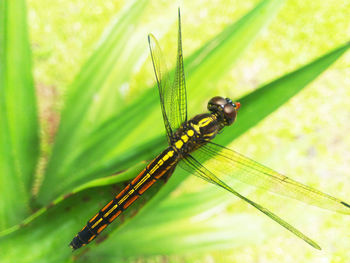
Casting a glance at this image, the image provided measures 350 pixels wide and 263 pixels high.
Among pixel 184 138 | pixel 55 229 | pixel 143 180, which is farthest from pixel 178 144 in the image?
pixel 55 229

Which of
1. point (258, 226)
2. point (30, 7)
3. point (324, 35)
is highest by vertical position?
point (30, 7)

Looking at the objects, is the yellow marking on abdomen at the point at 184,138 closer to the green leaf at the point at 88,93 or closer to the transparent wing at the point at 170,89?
the transparent wing at the point at 170,89

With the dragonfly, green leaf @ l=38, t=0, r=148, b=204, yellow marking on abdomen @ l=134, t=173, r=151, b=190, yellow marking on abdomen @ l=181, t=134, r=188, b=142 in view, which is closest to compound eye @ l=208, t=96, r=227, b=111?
the dragonfly

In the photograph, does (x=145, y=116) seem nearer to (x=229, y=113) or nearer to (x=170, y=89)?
(x=170, y=89)

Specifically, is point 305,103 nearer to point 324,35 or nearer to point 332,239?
point 324,35

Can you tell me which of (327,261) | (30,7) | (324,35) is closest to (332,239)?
(327,261)

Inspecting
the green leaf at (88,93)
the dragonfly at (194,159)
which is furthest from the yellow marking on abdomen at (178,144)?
the green leaf at (88,93)

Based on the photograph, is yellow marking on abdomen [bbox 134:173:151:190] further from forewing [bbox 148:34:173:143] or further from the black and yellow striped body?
forewing [bbox 148:34:173:143]
